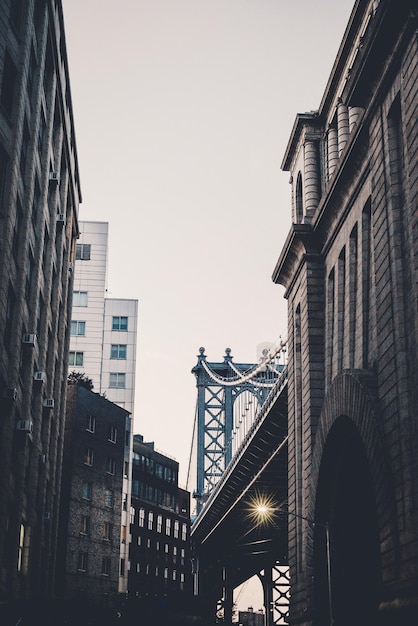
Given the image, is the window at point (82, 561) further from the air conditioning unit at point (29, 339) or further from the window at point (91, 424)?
the air conditioning unit at point (29, 339)

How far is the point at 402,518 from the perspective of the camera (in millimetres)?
28359

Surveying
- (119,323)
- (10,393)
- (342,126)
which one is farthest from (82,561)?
(342,126)

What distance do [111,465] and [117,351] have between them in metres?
25.0

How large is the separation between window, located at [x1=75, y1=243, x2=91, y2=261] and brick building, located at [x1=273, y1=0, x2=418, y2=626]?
5802 cm

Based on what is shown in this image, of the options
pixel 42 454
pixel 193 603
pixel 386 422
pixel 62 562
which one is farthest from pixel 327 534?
pixel 193 603

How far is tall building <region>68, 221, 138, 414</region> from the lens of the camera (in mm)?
105125

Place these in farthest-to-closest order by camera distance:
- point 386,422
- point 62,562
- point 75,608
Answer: point 62,562 < point 75,608 < point 386,422

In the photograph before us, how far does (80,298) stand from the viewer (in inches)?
4222

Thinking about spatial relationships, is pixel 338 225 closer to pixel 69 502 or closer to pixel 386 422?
pixel 386 422

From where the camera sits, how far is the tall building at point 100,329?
10512cm

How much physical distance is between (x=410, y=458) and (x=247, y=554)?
82.3 metres

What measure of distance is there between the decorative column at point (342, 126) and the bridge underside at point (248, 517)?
15.5 m

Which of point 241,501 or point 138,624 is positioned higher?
point 241,501

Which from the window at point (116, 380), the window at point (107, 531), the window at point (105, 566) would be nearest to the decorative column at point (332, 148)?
the window at point (107, 531)
